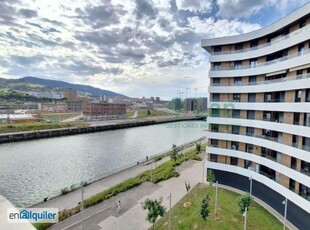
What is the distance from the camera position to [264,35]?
72.5ft

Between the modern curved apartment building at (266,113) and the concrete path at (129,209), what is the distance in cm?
481

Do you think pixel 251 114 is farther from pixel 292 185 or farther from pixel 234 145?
pixel 292 185

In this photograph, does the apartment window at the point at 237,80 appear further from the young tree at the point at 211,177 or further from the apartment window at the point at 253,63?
the young tree at the point at 211,177

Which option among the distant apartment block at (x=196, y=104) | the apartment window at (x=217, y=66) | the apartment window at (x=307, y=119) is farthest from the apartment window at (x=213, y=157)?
the distant apartment block at (x=196, y=104)

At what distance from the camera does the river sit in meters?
28.7

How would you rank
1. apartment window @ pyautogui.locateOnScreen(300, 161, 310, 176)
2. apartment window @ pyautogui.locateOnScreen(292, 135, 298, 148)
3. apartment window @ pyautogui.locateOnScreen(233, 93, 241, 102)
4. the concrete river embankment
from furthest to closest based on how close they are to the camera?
the concrete river embankment < apartment window @ pyautogui.locateOnScreen(233, 93, 241, 102) < apartment window @ pyautogui.locateOnScreen(292, 135, 298, 148) < apartment window @ pyautogui.locateOnScreen(300, 161, 310, 176)

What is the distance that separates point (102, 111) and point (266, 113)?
10241 centimetres

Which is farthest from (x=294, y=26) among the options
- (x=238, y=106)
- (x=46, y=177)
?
(x=46, y=177)

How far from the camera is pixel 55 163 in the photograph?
Answer: 39.9 m

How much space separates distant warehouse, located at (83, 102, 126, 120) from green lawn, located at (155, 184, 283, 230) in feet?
312

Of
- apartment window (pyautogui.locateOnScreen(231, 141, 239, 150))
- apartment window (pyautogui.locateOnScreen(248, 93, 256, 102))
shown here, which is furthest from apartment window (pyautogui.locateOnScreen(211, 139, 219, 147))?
apartment window (pyautogui.locateOnScreen(248, 93, 256, 102))

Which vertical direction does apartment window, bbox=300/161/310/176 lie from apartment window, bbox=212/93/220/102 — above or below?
below

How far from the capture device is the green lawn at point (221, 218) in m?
17.2

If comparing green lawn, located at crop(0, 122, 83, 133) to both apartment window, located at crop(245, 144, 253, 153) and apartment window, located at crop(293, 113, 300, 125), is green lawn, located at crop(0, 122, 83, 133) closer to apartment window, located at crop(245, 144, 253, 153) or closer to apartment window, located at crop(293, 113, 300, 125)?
apartment window, located at crop(245, 144, 253, 153)
